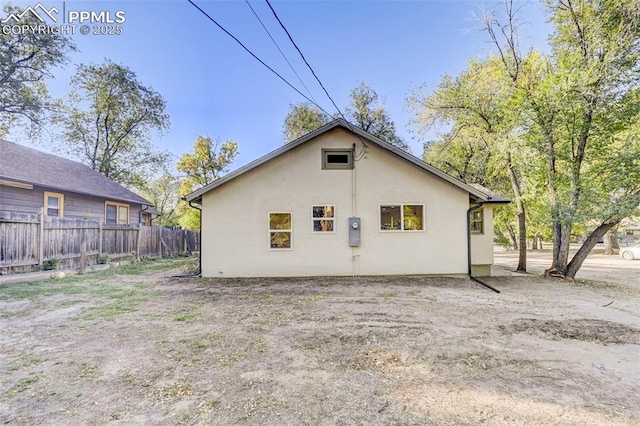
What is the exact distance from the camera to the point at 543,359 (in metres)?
3.60

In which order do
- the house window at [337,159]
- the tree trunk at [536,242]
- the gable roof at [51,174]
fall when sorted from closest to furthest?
the house window at [337,159] → the gable roof at [51,174] → the tree trunk at [536,242]

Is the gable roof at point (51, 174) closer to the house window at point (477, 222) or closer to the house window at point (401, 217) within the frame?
the house window at point (401, 217)

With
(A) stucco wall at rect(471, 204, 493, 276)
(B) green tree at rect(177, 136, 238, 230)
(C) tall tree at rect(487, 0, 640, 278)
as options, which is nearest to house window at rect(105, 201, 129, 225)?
(B) green tree at rect(177, 136, 238, 230)

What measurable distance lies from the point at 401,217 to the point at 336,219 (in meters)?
2.11

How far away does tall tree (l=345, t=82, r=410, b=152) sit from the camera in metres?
20.4

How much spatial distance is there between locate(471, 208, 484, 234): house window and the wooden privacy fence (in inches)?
546

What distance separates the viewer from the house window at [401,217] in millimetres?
9305

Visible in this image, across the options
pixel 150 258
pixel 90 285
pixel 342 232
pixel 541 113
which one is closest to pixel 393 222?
pixel 342 232

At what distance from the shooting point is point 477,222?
10703mm

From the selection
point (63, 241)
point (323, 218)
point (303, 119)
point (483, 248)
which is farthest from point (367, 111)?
point (63, 241)

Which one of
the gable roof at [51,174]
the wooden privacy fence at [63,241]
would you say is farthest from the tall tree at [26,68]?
the wooden privacy fence at [63,241]

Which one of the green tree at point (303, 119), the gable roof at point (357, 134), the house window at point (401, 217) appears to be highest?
the green tree at point (303, 119)

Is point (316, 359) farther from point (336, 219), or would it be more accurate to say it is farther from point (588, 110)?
point (588, 110)

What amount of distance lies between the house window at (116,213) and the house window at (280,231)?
34.5 feet
